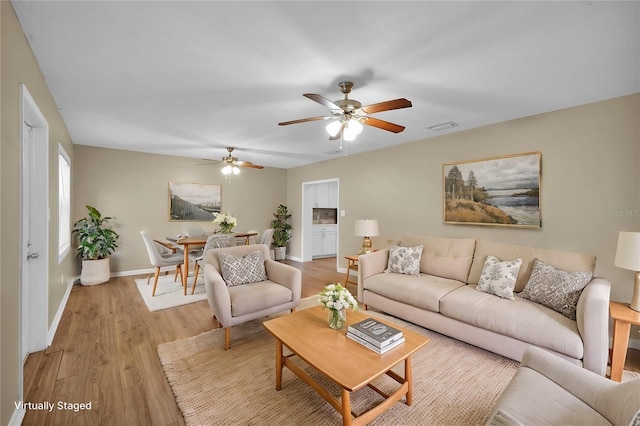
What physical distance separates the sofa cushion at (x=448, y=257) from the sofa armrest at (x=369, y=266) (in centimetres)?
53

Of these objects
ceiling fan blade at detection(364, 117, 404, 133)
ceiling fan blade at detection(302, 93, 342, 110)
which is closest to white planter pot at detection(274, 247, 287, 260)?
ceiling fan blade at detection(364, 117, 404, 133)

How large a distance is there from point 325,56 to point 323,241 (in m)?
5.85

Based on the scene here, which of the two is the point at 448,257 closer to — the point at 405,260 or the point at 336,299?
the point at 405,260

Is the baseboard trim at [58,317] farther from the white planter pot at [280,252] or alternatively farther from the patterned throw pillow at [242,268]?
the white planter pot at [280,252]

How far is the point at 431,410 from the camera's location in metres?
1.77

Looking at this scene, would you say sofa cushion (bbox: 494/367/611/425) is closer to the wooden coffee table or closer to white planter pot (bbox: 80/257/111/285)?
the wooden coffee table

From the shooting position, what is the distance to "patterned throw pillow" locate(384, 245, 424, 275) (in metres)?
3.41

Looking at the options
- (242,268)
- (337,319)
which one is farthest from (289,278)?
(337,319)

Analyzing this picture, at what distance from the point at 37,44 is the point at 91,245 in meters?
3.58

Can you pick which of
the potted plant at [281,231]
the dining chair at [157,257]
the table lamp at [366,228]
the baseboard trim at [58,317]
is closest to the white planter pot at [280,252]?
the potted plant at [281,231]

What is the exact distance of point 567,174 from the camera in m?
2.85

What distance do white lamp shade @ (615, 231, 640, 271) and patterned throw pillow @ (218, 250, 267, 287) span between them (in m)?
3.37

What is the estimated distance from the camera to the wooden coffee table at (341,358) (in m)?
1.46

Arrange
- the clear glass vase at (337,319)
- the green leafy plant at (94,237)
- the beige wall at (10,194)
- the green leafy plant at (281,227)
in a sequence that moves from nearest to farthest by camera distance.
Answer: the beige wall at (10,194) < the clear glass vase at (337,319) < the green leafy plant at (94,237) < the green leafy plant at (281,227)
